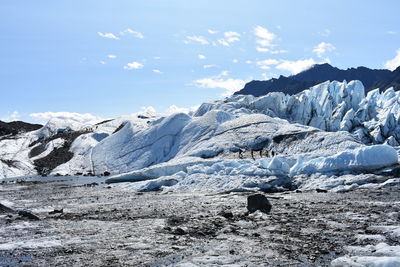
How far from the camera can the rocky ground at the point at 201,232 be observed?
14.8 meters

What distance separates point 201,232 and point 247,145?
4263 centimetres

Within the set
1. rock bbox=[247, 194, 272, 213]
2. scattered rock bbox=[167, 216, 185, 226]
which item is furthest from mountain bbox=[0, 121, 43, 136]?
rock bbox=[247, 194, 272, 213]

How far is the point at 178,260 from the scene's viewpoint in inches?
571

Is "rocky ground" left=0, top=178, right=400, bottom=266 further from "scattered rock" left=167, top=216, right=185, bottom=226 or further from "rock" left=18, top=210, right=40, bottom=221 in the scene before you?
"rock" left=18, top=210, right=40, bottom=221

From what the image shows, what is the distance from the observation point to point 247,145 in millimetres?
60406

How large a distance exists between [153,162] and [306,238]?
5219 cm

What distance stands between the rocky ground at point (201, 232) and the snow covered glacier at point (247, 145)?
6.90m

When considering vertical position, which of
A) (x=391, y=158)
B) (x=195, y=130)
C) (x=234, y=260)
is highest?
(x=195, y=130)

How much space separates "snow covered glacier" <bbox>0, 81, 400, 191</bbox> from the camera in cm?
3684

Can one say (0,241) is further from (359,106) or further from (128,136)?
(359,106)

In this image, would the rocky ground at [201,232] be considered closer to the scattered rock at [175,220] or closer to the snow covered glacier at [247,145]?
the scattered rock at [175,220]

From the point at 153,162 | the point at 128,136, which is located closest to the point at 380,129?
the point at 153,162

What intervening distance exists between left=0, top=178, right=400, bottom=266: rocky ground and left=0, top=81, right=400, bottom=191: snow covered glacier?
22.7 feet

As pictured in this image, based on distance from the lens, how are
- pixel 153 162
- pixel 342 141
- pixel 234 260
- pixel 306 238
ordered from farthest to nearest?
pixel 153 162 → pixel 342 141 → pixel 306 238 → pixel 234 260
